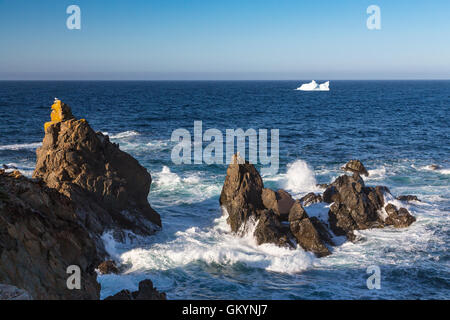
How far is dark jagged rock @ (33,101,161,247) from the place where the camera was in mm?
21688

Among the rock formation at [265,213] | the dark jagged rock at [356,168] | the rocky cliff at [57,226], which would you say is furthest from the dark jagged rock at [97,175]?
the dark jagged rock at [356,168]

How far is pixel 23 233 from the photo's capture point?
8609mm

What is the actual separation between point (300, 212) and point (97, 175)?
37.0ft

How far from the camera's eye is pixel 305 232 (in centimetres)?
2188

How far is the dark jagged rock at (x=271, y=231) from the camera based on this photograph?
21.6m

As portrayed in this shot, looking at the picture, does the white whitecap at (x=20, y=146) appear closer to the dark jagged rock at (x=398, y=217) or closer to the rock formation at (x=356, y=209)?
the rock formation at (x=356, y=209)

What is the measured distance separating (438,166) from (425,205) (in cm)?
1403

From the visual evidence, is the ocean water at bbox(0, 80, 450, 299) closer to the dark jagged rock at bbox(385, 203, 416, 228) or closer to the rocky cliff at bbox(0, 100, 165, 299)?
the dark jagged rock at bbox(385, 203, 416, 228)

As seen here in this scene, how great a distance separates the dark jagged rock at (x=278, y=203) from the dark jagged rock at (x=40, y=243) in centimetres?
1444

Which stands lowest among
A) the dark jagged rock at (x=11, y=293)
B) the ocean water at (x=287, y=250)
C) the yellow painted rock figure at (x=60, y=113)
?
the ocean water at (x=287, y=250)

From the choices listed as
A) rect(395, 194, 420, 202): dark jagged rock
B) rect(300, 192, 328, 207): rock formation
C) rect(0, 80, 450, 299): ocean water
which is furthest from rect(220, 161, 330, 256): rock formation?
rect(395, 194, 420, 202): dark jagged rock

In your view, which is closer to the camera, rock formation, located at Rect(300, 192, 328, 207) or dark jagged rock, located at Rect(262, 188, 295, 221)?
dark jagged rock, located at Rect(262, 188, 295, 221)

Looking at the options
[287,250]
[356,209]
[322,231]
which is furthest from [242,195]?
[356,209]

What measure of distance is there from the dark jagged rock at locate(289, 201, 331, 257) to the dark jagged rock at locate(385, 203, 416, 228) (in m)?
5.40
